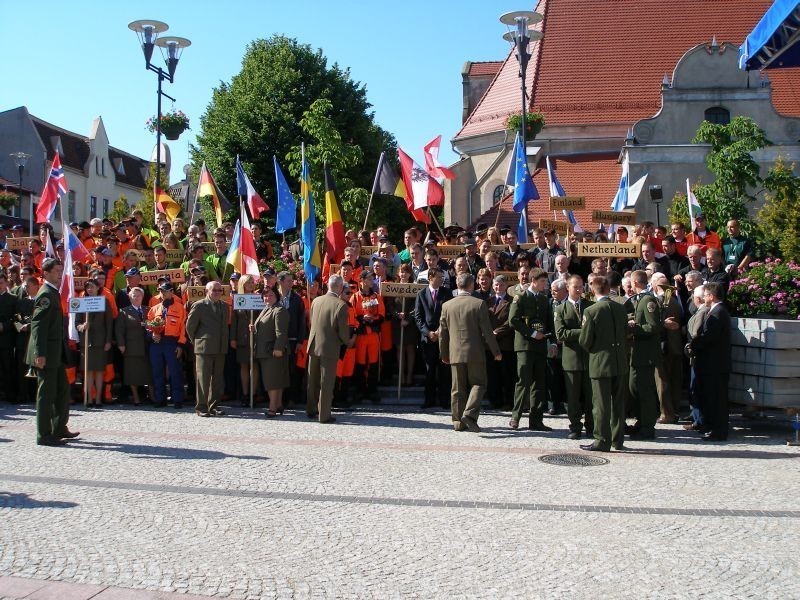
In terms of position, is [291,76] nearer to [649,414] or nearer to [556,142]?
[556,142]

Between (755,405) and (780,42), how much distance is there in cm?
489

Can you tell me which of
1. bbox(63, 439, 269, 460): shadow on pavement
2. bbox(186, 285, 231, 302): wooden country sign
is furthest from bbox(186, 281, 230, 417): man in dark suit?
bbox(63, 439, 269, 460): shadow on pavement

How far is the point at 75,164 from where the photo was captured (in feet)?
205

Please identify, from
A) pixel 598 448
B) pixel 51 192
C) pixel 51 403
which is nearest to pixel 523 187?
pixel 598 448

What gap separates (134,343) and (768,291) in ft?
30.7

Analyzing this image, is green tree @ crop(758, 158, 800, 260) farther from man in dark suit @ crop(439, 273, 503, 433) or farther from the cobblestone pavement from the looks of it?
man in dark suit @ crop(439, 273, 503, 433)

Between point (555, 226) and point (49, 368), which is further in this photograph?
point (555, 226)

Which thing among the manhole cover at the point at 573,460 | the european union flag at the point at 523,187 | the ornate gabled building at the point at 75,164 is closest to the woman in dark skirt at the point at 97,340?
the manhole cover at the point at 573,460

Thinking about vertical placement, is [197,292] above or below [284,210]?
below

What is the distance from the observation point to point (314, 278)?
13.4 metres

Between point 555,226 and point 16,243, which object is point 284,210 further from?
point 16,243

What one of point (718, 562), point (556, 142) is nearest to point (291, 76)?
point (556, 142)

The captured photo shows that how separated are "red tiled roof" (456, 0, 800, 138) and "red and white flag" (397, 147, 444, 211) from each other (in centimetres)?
2081

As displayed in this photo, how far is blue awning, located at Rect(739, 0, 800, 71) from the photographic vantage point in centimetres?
722
